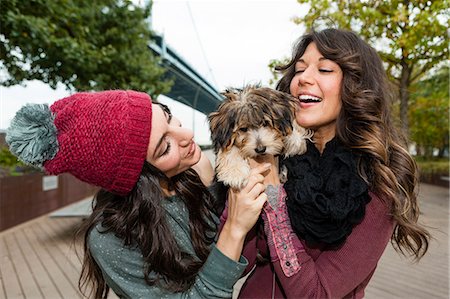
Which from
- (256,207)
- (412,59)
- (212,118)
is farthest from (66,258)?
(412,59)

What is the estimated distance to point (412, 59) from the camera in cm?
1141

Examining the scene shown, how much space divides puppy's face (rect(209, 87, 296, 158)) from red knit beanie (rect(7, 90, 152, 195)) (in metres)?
0.66

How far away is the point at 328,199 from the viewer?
1.87 metres

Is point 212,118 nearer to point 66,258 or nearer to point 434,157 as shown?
point 66,258

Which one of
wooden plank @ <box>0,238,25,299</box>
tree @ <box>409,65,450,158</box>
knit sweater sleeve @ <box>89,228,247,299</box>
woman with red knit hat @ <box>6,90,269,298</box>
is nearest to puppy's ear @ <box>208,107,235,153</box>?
woman with red knit hat @ <box>6,90,269,298</box>

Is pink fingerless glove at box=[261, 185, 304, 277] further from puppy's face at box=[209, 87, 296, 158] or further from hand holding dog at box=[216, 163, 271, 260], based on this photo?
puppy's face at box=[209, 87, 296, 158]

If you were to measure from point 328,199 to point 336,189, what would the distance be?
0.22ft

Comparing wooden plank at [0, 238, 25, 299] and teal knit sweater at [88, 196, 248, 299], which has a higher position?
teal knit sweater at [88, 196, 248, 299]

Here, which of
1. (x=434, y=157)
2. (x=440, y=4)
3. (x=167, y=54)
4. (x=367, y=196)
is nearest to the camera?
(x=367, y=196)

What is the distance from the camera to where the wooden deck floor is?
5.73 m

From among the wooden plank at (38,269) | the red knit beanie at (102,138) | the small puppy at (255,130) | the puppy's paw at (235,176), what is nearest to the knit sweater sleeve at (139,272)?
the red knit beanie at (102,138)

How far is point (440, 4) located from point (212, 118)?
8.94m

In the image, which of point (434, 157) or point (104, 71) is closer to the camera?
point (104, 71)

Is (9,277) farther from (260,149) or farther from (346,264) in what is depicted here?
(346,264)
